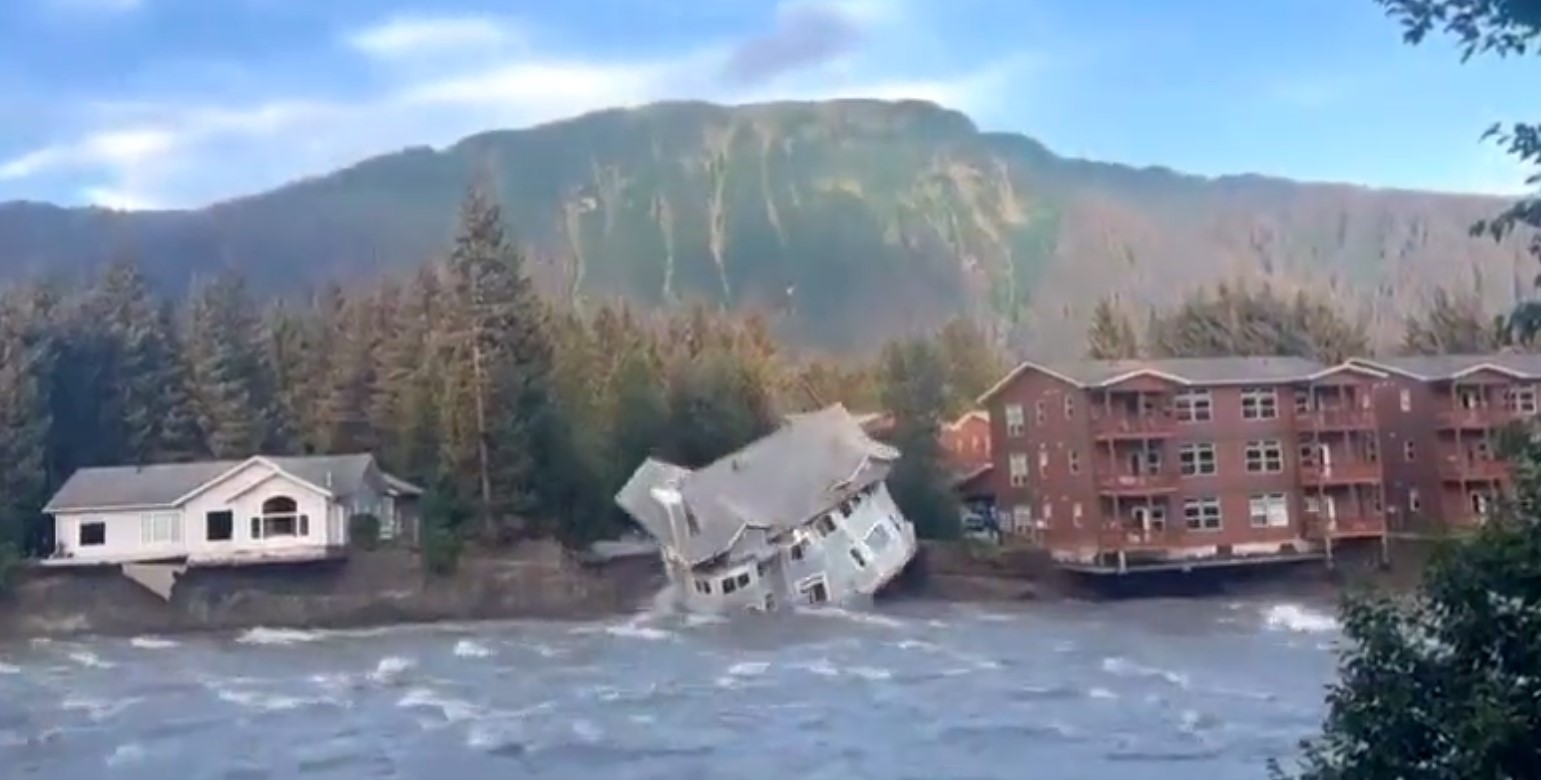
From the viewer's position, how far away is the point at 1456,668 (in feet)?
16.8

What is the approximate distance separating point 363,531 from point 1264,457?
2015 cm

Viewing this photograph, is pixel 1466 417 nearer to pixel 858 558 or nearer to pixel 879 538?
pixel 879 538

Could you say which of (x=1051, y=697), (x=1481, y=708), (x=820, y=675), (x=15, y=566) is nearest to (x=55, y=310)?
(x=15, y=566)

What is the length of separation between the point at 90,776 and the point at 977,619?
19126 mm

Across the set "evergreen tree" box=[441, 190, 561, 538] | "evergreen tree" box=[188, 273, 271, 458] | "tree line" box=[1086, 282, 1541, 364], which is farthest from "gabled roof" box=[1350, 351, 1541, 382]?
"evergreen tree" box=[188, 273, 271, 458]

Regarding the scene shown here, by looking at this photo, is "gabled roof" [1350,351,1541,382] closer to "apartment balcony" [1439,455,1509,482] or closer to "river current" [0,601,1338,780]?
"apartment balcony" [1439,455,1509,482]

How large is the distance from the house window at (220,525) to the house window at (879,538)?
14.0m

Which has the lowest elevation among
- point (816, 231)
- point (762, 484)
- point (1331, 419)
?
point (762, 484)

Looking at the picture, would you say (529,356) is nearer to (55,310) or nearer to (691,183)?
(55,310)

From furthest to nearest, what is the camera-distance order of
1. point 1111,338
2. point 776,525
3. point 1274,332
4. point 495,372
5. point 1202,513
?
point 1111,338 < point 1274,332 < point 495,372 < point 1202,513 < point 776,525

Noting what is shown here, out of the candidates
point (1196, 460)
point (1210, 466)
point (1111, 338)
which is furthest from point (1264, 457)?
point (1111, 338)

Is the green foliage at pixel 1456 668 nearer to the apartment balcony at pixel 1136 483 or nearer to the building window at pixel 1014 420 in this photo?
the apartment balcony at pixel 1136 483

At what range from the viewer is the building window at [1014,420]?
41.7 meters

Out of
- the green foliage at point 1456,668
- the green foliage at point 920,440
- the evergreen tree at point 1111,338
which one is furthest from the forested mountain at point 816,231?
the green foliage at point 1456,668
